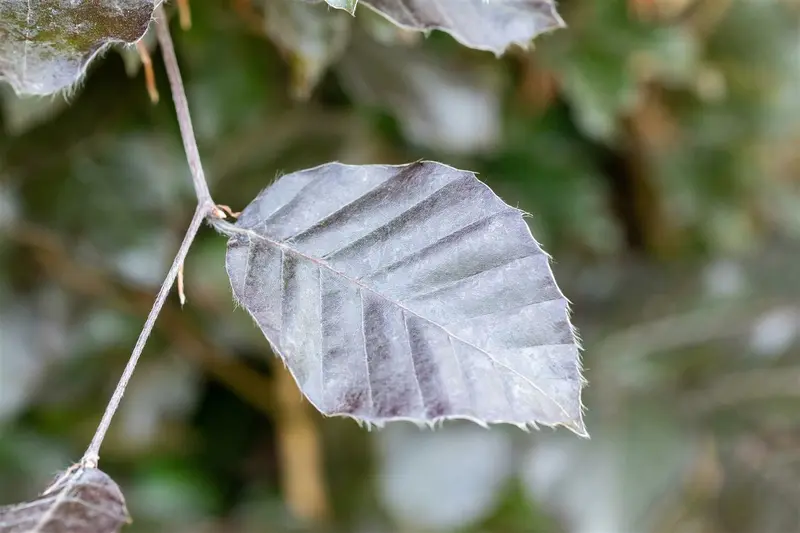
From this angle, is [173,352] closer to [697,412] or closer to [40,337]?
[40,337]

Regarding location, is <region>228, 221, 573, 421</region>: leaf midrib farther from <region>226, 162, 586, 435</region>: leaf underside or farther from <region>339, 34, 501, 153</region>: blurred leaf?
<region>339, 34, 501, 153</region>: blurred leaf

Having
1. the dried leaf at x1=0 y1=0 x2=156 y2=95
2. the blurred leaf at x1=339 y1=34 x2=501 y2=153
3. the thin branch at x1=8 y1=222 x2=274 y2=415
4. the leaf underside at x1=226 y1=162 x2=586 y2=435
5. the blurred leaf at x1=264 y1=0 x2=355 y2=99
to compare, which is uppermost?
the dried leaf at x1=0 y1=0 x2=156 y2=95

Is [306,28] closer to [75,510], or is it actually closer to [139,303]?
[75,510]

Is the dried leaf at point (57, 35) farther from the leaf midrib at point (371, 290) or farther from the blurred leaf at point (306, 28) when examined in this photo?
the blurred leaf at point (306, 28)

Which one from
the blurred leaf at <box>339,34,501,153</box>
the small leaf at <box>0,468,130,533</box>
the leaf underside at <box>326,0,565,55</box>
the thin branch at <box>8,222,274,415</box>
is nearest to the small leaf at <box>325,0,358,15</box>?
the leaf underside at <box>326,0,565,55</box>

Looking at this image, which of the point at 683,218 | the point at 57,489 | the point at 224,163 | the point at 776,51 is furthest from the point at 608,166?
the point at 57,489
